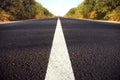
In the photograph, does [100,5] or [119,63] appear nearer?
[119,63]

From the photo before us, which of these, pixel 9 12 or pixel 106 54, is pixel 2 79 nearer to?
pixel 106 54

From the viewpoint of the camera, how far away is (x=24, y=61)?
2.54m

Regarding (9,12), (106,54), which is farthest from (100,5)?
(106,54)

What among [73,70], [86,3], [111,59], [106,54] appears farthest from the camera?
[86,3]

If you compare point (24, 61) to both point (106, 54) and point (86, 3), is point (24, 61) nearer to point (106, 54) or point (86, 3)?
point (106, 54)

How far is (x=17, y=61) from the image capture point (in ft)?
8.43

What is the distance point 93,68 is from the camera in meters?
2.18

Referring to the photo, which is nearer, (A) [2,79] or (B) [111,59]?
(A) [2,79]

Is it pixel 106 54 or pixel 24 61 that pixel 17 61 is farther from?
pixel 106 54

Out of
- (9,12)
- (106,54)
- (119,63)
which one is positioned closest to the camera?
(119,63)

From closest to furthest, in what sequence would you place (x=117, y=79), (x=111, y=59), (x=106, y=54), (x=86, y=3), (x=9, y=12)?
(x=117, y=79) < (x=111, y=59) < (x=106, y=54) < (x=9, y=12) < (x=86, y=3)

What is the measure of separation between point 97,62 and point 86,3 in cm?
4222

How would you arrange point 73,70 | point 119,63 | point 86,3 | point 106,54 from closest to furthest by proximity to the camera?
point 73,70
point 119,63
point 106,54
point 86,3

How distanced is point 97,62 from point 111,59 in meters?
0.26
